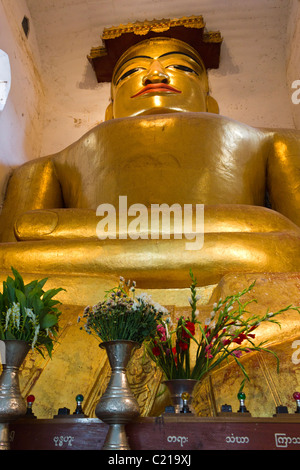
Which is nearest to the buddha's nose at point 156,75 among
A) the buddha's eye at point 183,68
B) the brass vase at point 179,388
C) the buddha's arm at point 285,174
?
the buddha's eye at point 183,68

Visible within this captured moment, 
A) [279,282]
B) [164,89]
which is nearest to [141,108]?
[164,89]

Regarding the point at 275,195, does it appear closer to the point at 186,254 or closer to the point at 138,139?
the point at 138,139

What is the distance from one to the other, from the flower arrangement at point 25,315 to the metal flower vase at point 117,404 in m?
0.19

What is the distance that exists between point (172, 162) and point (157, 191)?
0.77 feet

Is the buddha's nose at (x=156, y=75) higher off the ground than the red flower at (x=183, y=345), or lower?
higher

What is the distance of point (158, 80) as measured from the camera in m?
3.48

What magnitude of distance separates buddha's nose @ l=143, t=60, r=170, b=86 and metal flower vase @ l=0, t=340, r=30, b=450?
2.77 meters

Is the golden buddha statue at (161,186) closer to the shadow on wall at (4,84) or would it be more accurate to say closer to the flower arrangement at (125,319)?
the shadow on wall at (4,84)

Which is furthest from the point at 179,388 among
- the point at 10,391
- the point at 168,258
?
the point at 168,258

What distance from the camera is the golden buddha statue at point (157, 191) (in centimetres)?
200

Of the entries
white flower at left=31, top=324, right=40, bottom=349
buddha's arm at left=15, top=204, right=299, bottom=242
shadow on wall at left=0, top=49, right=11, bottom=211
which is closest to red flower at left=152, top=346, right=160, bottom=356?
white flower at left=31, top=324, right=40, bottom=349

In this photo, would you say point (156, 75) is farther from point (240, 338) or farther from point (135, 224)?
point (240, 338)

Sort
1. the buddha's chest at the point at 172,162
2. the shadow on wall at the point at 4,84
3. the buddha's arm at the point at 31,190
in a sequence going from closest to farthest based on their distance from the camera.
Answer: the buddha's chest at the point at 172,162 < the buddha's arm at the point at 31,190 < the shadow on wall at the point at 4,84

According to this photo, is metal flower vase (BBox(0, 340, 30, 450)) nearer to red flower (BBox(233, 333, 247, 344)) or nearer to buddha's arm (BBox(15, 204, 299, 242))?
red flower (BBox(233, 333, 247, 344))
